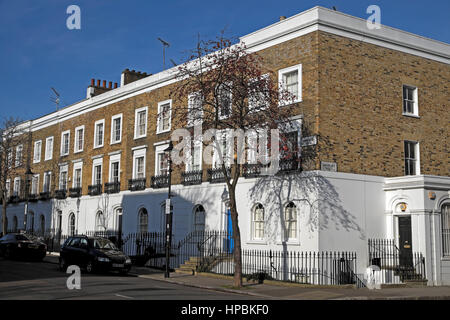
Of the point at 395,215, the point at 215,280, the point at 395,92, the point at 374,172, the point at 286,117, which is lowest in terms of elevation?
the point at 215,280

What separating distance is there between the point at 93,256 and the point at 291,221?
841 centimetres

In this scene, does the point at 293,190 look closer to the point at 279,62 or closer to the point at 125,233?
the point at 279,62

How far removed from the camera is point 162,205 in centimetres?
3100

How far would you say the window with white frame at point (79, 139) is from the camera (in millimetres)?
39778

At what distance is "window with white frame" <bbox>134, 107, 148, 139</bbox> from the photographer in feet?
110

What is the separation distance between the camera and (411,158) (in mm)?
25266

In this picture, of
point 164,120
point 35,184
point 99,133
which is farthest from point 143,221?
point 35,184

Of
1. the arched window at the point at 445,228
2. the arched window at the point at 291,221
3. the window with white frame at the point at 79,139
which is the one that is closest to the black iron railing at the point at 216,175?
the arched window at the point at 291,221

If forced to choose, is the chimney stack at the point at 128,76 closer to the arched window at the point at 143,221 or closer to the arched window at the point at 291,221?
the arched window at the point at 143,221

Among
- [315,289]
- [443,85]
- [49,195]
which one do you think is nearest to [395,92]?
[443,85]

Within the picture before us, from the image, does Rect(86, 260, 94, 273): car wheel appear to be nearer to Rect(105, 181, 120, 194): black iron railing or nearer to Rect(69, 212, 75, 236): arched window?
Rect(105, 181, 120, 194): black iron railing

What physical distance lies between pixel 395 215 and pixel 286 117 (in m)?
6.52

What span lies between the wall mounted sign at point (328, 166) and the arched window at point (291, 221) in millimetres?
2228

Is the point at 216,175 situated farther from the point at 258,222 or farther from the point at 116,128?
the point at 116,128
